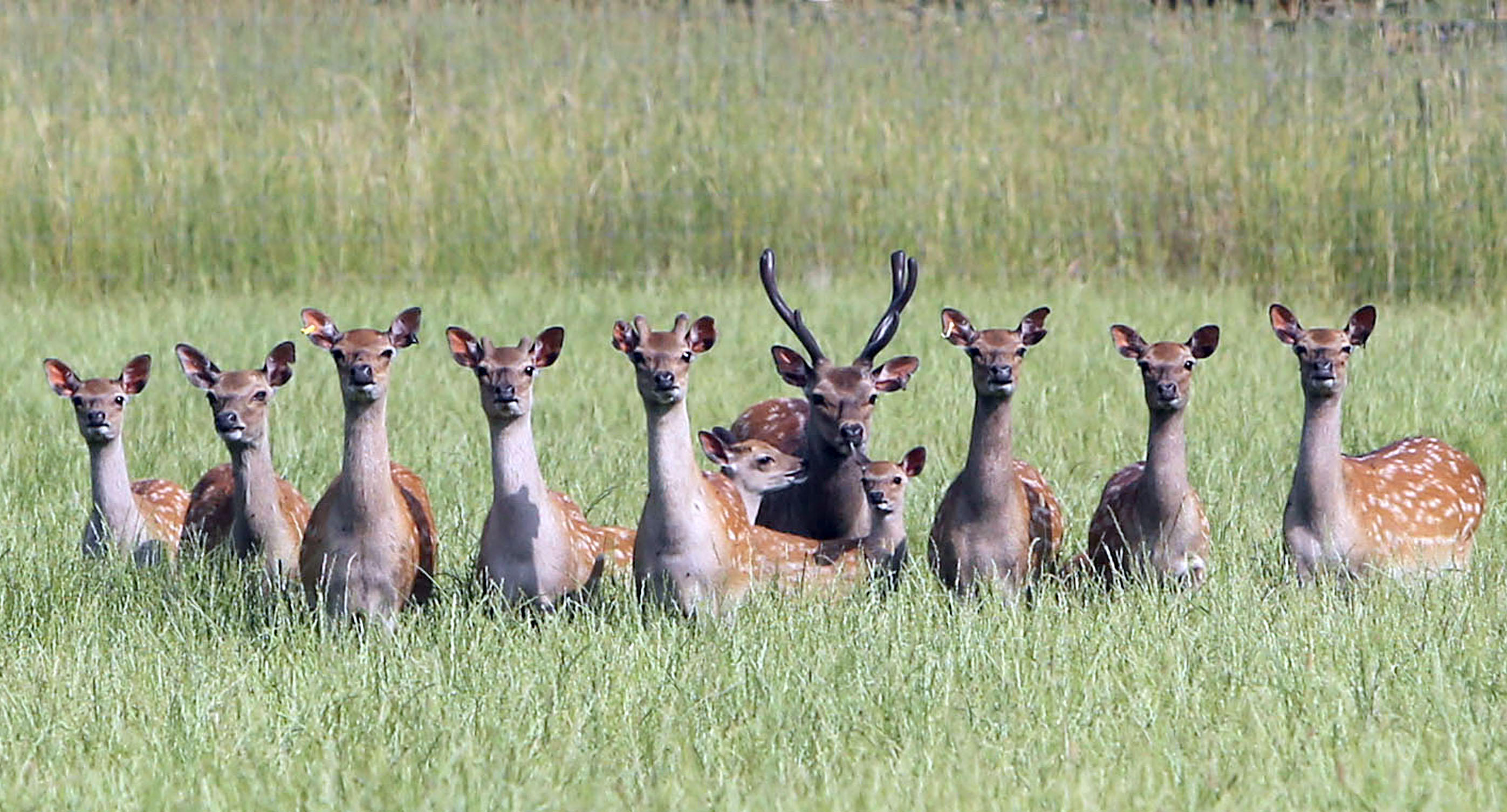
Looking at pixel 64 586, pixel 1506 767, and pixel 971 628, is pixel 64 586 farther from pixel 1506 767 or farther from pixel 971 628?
pixel 1506 767

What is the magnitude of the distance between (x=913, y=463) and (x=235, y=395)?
75.6 inches

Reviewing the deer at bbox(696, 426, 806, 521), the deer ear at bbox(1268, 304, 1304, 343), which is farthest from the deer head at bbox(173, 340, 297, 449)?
the deer ear at bbox(1268, 304, 1304, 343)

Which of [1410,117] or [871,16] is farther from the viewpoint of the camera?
[871,16]

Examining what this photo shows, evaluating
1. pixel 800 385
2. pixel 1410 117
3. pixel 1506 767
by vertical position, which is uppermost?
pixel 1410 117

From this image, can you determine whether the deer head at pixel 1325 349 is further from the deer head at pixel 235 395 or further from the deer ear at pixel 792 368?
the deer head at pixel 235 395

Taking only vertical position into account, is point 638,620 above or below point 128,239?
below

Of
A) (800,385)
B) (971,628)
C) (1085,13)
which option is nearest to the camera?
(971,628)

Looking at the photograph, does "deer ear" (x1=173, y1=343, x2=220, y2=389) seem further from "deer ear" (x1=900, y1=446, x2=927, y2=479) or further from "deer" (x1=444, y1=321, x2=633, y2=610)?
"deer ear" (x1=900, y1=446, x2=927, y2=479)

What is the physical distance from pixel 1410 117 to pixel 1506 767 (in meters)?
8.69

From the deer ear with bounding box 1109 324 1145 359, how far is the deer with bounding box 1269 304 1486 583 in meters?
0.38

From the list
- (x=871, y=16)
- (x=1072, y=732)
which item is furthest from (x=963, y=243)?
(x=1072, y=732)

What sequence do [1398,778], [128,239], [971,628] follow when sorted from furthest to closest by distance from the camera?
1. [128,239]
2. [971,628]
3. [1398,778]

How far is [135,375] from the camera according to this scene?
22.4ft

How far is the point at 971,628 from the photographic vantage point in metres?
5.38
